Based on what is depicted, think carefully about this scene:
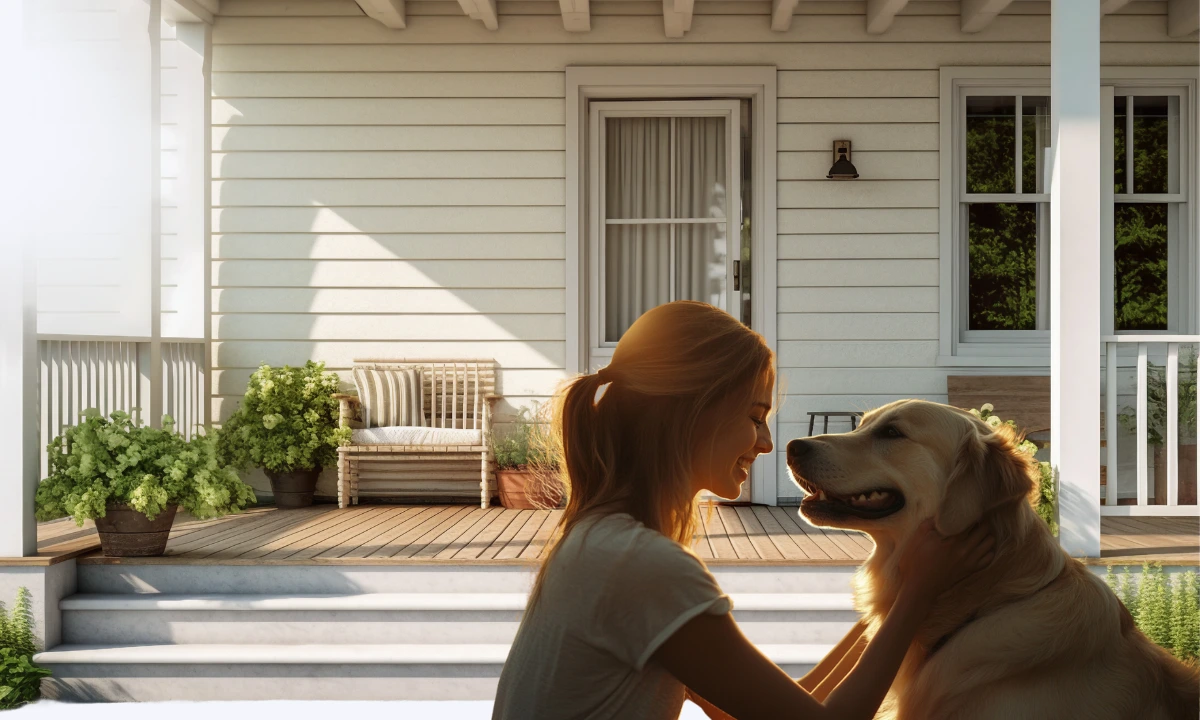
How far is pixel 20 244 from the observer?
11.9 ft

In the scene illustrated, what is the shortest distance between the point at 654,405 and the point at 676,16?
15.7 feet

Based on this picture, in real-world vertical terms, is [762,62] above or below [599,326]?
above

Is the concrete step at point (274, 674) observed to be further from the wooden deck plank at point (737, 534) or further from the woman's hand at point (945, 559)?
the woman's hand at point (945, 559)

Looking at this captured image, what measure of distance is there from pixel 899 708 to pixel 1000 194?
16.7 ft

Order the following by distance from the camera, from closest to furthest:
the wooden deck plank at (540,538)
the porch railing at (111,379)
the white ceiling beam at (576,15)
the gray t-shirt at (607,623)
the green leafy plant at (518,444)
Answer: the gray t-shirt at (607,623) < the wooden deck plank at (540,538) < the porch railing at (111,379) < the white ceiling beam at (576,15) < the green leafy plant at (518,444)

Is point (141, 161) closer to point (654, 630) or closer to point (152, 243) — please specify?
point (152, 243)

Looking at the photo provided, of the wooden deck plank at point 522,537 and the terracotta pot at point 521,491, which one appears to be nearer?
the wooden deck plank at point 522,537

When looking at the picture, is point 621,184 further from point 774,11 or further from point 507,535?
point 507,535

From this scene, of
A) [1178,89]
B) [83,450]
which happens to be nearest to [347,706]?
[83,450]

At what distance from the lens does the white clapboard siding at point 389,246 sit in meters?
5.89

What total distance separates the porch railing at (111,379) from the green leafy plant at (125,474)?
0.23 meters

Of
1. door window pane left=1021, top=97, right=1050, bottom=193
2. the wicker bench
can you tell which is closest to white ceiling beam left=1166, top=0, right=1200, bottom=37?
door window pane left=1021, top=97, right=1050, bottom=193

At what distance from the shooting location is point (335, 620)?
12.3ft

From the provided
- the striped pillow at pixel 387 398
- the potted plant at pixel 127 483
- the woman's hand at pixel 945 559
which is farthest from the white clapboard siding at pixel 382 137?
the woman's hand at pixel 945 559
